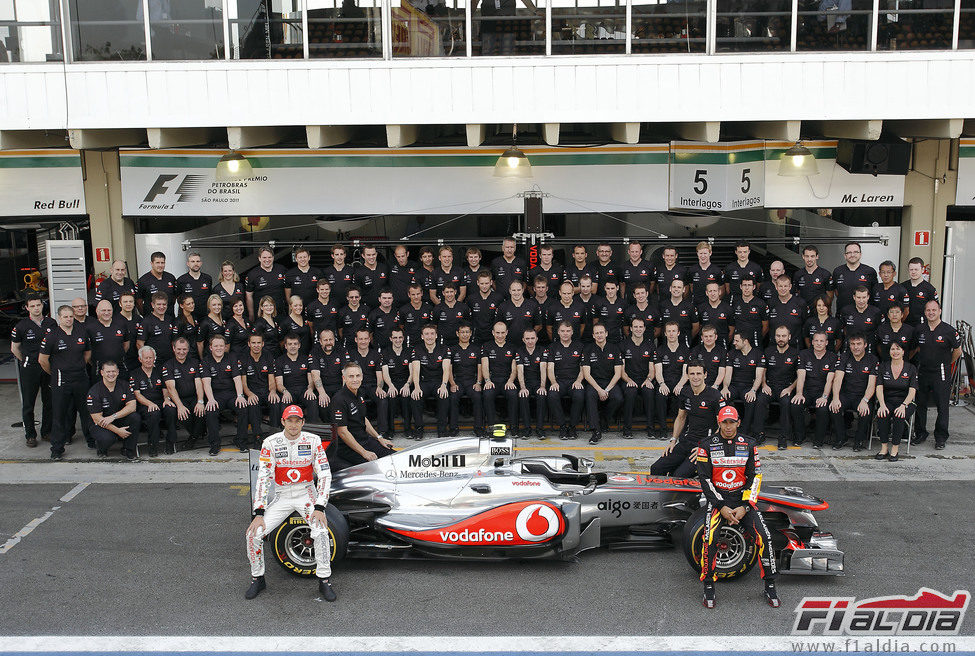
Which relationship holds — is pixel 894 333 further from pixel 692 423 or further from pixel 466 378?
pixel 466 378

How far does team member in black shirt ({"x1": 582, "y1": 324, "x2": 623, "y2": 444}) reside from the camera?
1200cm

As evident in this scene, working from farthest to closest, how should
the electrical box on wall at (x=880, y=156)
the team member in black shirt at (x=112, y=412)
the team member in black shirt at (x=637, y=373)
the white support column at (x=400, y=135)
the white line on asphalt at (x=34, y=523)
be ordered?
the electrical box on wall at (x=880, y=156)
the white support column at (x=400, y=135)
the team member in black shirt at (x=637, y=373)
the team member in black shirt at (x=112, y=412)
the white line on asphalt at (x=34, y=523)

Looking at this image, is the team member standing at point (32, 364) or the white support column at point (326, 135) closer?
the team member standing at point (32, 364)

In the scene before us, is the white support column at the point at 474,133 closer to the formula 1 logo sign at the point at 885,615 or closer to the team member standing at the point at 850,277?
the team member standing at the point at 850,277

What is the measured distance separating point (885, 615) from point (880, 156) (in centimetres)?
832

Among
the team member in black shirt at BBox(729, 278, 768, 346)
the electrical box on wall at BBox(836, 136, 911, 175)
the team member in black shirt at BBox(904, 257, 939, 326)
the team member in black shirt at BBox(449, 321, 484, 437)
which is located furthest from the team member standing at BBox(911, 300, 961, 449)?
the team member in black shirt at BBox(449, 321, 484, 437)

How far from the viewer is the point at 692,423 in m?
9.62

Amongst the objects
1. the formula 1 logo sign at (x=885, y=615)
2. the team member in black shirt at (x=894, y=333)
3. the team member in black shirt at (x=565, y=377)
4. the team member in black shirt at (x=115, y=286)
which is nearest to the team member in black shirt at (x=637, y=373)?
the team member in black shirt at (x=565, y=377)

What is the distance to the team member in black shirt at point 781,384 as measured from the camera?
1166cm

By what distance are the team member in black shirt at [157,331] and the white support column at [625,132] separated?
6597 mm

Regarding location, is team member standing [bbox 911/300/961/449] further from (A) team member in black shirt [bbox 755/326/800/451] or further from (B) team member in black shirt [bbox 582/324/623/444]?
(B) team member in black shirt [bbox 582/324/623/444]

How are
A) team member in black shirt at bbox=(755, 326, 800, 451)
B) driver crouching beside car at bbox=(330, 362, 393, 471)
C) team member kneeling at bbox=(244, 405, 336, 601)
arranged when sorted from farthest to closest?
team member in black shirt at bbox=(755, 326, 800, 451), driver crouching beside car at bbox=(330, 362, 393, 471), team member kneeling at bbox=(244, 405, 336, 601)

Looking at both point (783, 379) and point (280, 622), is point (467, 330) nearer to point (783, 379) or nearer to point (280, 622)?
point (783, 379)

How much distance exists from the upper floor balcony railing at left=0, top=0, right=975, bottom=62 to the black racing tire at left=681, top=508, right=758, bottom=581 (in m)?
7.24
